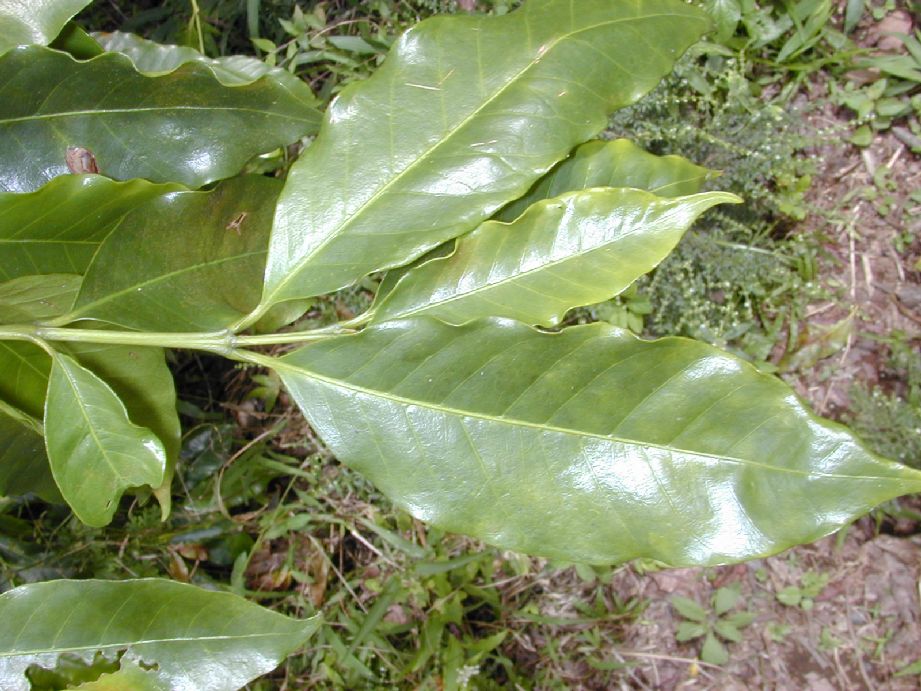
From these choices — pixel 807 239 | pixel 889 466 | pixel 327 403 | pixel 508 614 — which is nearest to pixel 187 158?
pixel 327 403

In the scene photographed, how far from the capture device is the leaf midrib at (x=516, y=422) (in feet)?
2.35

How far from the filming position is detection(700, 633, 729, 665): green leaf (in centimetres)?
248

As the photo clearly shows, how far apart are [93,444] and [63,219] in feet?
0.91

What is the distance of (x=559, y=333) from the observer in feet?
2.45

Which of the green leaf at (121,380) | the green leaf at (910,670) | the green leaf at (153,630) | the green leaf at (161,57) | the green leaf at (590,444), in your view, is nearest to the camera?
the green leaf at (590,444)

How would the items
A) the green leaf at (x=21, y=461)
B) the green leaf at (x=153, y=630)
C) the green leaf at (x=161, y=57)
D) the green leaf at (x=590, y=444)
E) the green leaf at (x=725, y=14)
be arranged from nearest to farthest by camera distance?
the green leaf at (x=590, y=444), the green leaf at (x=153, y=630), the green leaf at (x=21, y=461), the green leaf at (x=161, y=57), the green leaf at (x=725, y=14)

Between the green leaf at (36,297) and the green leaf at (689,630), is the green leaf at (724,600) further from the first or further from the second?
the green leaf at (36,297)

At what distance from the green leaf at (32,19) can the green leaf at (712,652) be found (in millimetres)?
2361

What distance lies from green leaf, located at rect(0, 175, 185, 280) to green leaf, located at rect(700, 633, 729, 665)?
219cm

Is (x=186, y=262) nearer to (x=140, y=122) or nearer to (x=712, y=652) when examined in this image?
(x=140, y=122)

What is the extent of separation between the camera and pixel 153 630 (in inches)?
39.0

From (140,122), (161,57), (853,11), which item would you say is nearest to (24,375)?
(140,122)

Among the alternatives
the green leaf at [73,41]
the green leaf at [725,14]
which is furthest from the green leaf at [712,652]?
the green leaf at [73,41]

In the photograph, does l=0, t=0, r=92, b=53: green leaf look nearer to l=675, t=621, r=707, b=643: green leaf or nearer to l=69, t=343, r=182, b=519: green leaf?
l=69, t=343, r=182, b=519: green leaf
